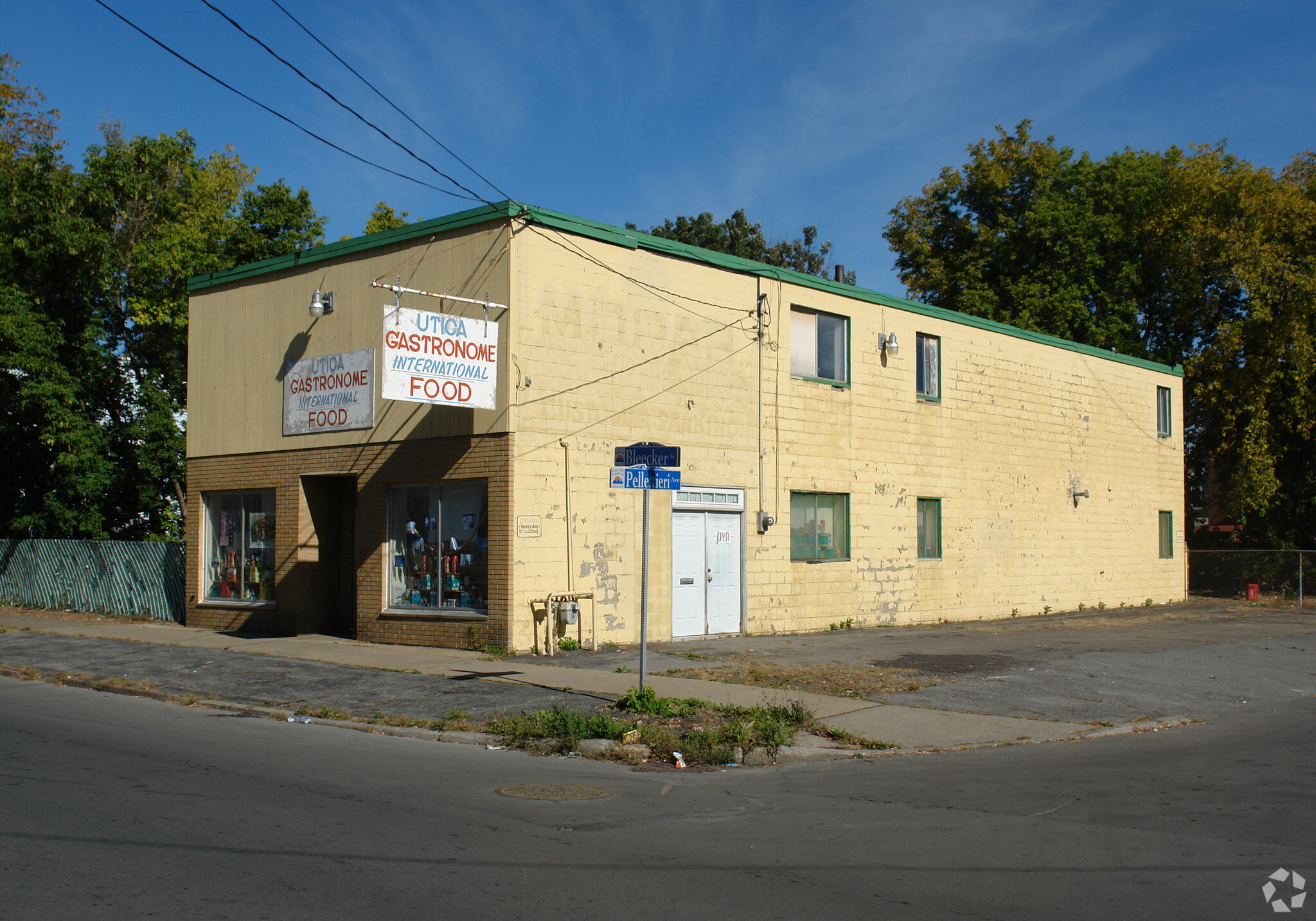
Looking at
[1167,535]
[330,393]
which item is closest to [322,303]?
[330,393]

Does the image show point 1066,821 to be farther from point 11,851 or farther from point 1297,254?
point 1297,254

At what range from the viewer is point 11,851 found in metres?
5.96

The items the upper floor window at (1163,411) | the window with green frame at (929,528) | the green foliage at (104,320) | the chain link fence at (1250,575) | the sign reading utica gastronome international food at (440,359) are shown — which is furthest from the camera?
the chain link fence at (1250,575)

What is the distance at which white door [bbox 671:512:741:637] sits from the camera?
18.8 meters

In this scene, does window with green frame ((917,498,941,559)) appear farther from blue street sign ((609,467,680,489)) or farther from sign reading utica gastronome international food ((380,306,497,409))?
blue street sign ((609,467,680,489))

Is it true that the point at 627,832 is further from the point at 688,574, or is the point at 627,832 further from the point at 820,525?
the point at 820,525

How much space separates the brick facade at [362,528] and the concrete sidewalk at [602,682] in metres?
0.37

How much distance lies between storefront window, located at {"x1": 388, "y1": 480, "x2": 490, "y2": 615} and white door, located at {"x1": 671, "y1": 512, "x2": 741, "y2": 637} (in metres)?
3.60

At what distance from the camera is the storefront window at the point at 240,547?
20.2 m

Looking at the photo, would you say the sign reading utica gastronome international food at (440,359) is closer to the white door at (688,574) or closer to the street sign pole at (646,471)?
the white door at (688,574)

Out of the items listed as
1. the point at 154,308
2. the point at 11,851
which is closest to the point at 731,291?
the point at 11,851

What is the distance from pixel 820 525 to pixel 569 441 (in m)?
6.77

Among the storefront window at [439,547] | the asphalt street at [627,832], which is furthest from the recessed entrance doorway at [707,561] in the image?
the asphalt street at [627,832]

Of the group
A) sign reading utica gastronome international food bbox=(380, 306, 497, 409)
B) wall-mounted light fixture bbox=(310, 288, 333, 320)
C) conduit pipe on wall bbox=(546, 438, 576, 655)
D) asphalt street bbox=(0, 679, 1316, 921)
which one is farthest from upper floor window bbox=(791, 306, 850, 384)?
asphalt street bbox=(0, 679, 1316, 921)
